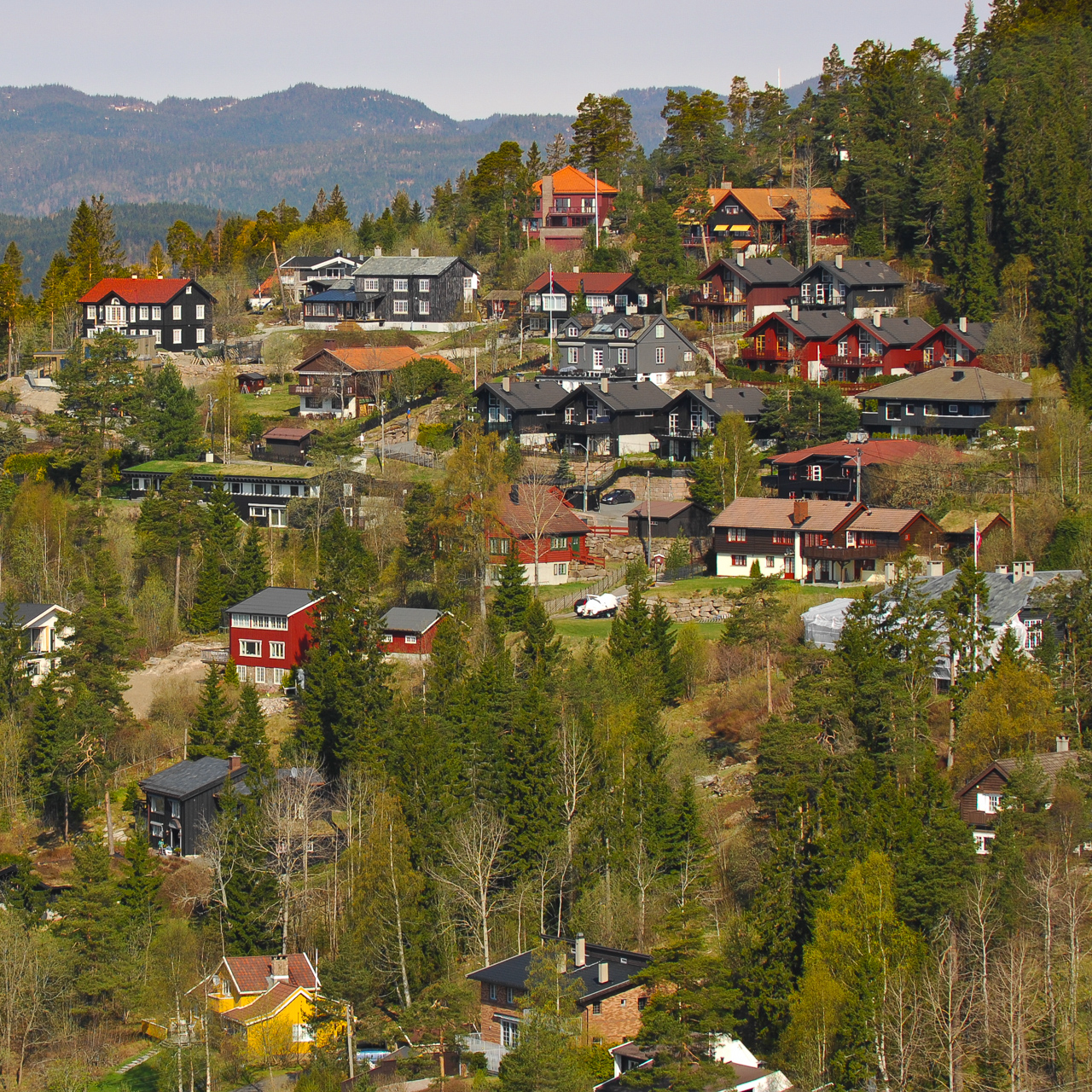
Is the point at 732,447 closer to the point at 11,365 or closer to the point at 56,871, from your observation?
the point at 56,871

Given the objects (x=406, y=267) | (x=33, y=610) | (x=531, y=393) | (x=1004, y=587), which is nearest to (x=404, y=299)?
(x=406, y=267)

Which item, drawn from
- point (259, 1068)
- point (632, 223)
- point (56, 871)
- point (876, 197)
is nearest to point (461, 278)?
point (632, 223)

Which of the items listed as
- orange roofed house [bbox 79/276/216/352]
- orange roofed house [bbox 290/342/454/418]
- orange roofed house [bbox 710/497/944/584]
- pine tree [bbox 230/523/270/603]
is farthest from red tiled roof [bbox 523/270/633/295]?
pine tree [bbox 230/523/270/603]

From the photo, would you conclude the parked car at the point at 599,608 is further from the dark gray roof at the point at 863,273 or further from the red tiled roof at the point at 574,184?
the red tiled roof at the point at 574,184

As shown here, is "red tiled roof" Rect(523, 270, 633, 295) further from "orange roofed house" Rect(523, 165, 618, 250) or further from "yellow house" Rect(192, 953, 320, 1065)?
"yellow house" Rect(192, 953, 320, 1065)

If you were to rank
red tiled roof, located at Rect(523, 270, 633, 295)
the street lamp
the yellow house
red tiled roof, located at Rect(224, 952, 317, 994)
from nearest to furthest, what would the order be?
the yellow house → red tiled roof, located at Rect(224, 952, 317, 994) → the street lamp → red tiled roof, located at Rect(523, 270, 633, 295)

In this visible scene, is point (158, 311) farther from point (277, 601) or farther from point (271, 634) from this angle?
point (271, 634)
